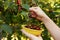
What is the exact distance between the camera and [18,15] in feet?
5.04

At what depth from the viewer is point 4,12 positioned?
159cm

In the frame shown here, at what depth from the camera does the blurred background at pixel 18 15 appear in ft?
4.78

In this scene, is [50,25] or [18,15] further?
[50,25]

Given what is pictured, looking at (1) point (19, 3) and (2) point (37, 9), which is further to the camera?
(2) point (37, 9)

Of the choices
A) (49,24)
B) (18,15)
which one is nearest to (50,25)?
(49,24)

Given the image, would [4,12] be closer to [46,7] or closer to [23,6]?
[23,6]

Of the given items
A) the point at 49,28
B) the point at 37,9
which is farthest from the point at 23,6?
the point at 49,28

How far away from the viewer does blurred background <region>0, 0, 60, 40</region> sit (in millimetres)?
1457

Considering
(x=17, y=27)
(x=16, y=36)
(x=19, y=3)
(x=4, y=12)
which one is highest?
(x=19, y=3)

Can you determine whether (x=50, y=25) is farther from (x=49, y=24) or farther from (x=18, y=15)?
(x=18, y=15)

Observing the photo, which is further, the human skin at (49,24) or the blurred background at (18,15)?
the human skin at (49,24)

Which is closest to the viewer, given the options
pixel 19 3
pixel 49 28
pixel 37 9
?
pixel 19 3

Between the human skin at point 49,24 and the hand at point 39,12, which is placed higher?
the hand at point 39,12

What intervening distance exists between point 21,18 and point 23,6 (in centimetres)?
15
